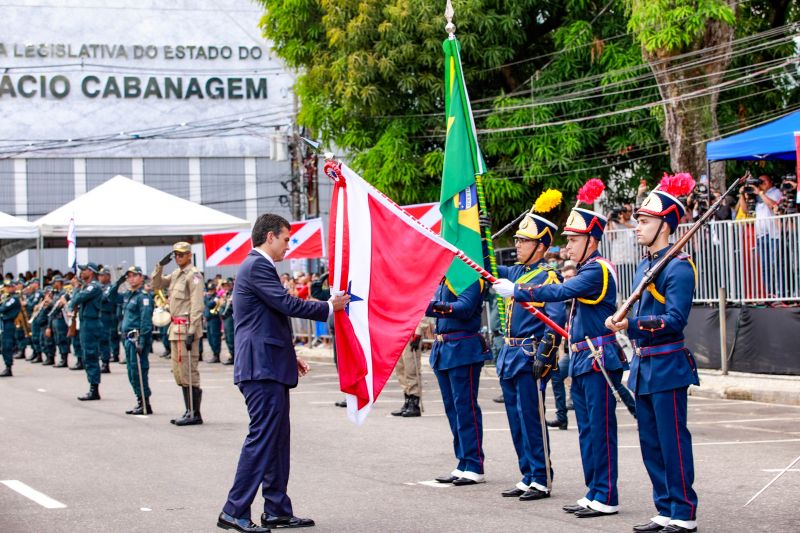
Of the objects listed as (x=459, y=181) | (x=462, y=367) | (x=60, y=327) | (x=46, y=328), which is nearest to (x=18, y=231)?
(x=46, y=328)

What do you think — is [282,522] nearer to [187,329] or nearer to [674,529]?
[674,529]

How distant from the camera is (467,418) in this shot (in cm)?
962

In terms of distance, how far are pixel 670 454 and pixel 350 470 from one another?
12.7 feet

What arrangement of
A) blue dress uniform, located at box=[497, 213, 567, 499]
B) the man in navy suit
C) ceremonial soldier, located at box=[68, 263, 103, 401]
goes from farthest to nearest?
1. ceremonial soldier, located at box=[68, 263, 103, 401]
2. blue dress uniform, located at box=[497, 213, 567, 499]
3. the man in navy suit

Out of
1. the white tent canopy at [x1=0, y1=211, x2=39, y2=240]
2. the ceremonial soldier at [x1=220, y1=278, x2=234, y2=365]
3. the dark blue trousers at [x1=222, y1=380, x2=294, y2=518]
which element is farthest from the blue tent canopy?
the white tent canopy at [x1=0, y1=211, x2=39, y2=240]

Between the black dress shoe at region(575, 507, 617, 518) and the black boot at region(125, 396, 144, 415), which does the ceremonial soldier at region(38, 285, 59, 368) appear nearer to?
the black boot at region(125, 396, 144, 415)

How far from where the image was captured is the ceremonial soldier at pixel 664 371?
7445 millimetres

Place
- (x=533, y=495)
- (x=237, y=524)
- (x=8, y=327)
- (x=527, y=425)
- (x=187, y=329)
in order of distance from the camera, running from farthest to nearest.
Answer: (x=8, y=327) < (x=187, y=329) < (x=527, y=425) < (x=533, y=495) < (x=237, y=524)

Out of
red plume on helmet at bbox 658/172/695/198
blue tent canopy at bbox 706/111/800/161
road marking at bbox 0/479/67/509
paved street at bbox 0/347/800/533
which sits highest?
blue tent canopy at bbox 706/111/800/161

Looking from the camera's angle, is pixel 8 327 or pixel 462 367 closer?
pixel 462 367

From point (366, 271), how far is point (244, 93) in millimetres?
45546

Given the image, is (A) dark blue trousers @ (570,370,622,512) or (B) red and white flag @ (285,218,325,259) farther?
(B) red and white flag @ (285,218,325,259)

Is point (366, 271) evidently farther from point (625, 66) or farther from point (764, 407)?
point (625, 66)

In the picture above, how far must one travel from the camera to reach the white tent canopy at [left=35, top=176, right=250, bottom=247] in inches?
1101
